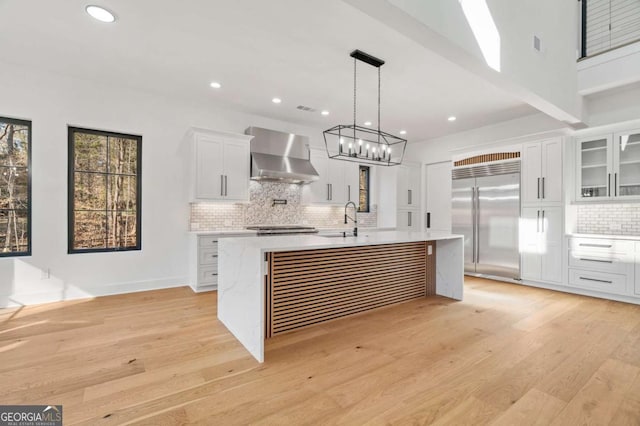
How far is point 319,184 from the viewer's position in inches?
241

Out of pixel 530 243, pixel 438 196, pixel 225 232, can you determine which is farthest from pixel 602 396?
pixel 438 196

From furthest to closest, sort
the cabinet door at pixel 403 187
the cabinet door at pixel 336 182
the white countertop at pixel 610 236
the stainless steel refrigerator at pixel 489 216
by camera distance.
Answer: the cabinet door at pixel 403 187 → the cabinet door at pixel 336 182 → the stainless steel refrigerator at pixel 489 216 → the white countertop at pixel 610 236

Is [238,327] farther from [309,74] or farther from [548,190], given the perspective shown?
[548,190]

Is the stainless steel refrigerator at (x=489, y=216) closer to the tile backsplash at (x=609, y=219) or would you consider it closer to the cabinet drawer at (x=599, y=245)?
the cabinet drawer at (x=599, y=245)

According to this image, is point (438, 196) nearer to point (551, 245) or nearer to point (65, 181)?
point (551, 245)

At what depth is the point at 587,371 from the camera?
2.32 m

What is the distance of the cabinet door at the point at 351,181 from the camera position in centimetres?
649

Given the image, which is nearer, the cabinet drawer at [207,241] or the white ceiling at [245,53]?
the white ceiling at [245,53]

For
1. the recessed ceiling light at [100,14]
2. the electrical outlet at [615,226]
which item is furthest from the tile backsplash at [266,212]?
the electrical outlet at [615,226]

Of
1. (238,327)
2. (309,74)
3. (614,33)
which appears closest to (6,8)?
(309,74)

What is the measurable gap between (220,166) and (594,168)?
5699 millimetres

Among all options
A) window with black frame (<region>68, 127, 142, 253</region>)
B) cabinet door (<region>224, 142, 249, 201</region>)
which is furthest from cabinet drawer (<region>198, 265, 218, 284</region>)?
cabinet door (<region>224, 142, 249, 201</region>)

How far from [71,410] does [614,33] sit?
7.19m

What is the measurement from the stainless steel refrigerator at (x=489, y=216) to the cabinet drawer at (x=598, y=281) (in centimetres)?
77
